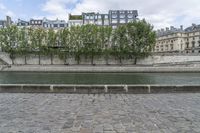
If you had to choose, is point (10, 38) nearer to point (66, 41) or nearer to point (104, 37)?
point (66, 41)

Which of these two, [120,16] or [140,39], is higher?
[120,16]

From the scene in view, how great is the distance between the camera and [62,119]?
6.03 metres

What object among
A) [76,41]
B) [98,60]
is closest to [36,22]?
[76,41]

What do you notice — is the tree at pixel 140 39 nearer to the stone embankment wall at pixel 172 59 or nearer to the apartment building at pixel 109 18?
the stone embankment wall at pixel 172 59

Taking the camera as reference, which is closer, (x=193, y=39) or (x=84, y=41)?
(x=84, y=41)

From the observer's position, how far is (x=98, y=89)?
1088 centimetres

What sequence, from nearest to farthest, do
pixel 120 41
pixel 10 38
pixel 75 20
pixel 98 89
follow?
pixel 98 89 → pixel 10 38 → pixel 120 41 → pixel 75 20

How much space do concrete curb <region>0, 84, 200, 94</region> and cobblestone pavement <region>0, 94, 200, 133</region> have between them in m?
2.15

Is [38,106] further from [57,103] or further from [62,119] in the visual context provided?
[62,119]

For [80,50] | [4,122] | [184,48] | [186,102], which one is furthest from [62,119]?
[184,48]

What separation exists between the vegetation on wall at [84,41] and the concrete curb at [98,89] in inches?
2037

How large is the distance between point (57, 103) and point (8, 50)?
60025 mm

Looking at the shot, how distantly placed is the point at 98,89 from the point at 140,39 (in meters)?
55.3

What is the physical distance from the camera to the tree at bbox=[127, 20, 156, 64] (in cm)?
6378
